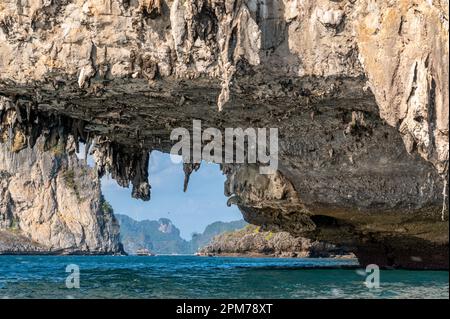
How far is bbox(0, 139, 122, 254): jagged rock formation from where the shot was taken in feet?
483

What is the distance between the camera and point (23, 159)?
14775 cm

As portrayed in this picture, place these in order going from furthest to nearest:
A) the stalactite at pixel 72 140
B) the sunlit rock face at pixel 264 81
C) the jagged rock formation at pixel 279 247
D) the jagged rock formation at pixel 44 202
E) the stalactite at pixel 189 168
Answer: the jagged rock formation at pixel 44 202
the jagged rock formation at pixel 279 247
the stalactite at pixel 189 168
the stalactite at pixel 72 140
the sunlit rock face at pixel 264 81

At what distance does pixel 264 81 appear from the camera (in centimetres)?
1806

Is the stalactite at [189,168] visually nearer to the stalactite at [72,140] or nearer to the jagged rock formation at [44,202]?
the stalactite at [72,140]

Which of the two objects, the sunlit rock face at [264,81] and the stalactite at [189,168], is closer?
the sunlit rock face at [264,81]

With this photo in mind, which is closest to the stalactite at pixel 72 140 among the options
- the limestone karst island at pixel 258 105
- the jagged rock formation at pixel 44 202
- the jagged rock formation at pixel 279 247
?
the limestone karst island at pixel 258 105

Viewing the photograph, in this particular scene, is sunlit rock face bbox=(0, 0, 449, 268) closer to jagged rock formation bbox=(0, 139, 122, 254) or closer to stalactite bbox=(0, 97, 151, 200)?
stalactite bbox=(0, 97, 151, 200)

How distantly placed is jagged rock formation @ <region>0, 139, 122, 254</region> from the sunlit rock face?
410 ft

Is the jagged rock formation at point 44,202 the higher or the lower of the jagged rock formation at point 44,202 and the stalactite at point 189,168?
the lower

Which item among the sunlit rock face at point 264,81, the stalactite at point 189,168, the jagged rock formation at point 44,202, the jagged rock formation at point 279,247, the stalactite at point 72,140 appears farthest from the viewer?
the jagged rock formation at point 44,202

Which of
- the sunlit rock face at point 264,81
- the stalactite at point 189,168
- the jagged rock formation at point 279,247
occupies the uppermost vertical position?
the sunlit rock face at point 264,81

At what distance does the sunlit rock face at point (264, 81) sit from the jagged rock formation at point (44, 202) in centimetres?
12486

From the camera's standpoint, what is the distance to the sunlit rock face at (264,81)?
50.0 feet

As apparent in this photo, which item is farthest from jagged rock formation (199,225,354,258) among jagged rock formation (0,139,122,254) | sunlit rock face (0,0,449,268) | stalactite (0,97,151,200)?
sunlit rock face (0,0,449,268)
